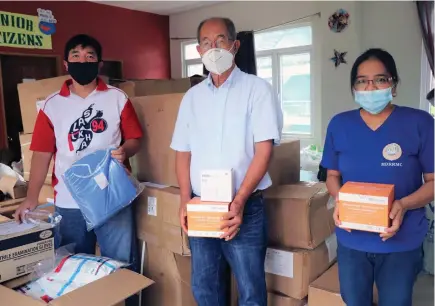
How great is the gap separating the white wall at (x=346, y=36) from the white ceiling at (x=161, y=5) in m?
0.49

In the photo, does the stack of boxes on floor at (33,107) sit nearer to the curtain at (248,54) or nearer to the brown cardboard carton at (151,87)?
the brown cardboard carton at (151,87)

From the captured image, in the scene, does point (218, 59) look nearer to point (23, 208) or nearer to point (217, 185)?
point (217, 185)

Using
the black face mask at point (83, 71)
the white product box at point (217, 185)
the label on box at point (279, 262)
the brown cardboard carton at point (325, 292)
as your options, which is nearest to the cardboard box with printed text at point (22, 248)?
the black face mask at point (83, 71)

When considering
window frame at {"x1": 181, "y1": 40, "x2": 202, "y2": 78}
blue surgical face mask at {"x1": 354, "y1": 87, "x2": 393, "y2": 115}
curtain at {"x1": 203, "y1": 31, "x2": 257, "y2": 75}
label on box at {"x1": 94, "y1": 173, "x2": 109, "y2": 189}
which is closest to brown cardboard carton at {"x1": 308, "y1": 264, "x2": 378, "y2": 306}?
blue surgical face mask at {"x1": 354, "y1": 87, "x2": 393, "y2": 115}

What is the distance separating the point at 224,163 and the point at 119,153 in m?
0.51

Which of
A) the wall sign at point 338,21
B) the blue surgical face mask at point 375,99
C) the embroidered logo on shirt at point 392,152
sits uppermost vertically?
the wall sign at point 338,21

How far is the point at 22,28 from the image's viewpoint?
495 centimetres

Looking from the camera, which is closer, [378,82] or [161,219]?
[378,82]

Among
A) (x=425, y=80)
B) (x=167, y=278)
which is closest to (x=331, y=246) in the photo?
(x=167, y=278)

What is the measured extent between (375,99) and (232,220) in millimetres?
587

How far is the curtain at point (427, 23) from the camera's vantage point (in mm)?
4141

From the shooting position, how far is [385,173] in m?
1.19

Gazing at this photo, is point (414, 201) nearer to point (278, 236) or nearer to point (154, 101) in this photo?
point (278, 236)

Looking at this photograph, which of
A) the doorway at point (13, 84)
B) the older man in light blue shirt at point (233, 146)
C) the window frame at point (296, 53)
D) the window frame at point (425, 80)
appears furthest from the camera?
the window frame at point (296, 53)
